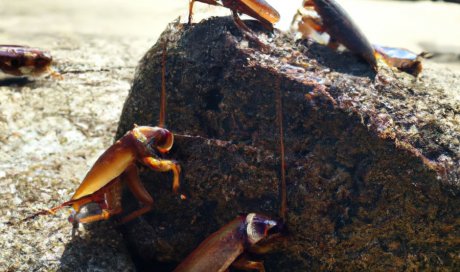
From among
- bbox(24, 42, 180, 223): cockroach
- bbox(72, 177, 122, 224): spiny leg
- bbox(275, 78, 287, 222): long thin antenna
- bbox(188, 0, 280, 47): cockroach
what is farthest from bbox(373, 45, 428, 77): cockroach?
bbox(72, 177, 122, 224): spiny leg

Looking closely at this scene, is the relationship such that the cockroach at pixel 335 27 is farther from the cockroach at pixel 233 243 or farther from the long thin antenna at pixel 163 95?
the cockroach at pixel 233 243

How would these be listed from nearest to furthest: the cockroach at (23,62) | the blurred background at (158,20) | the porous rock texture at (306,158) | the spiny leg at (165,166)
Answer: the porous rock texture at (306,158) → the spiny leg at (165,166) → the cockroach at (23,62) → the blurred background at (158,20)

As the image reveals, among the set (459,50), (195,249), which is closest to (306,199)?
(195,249)

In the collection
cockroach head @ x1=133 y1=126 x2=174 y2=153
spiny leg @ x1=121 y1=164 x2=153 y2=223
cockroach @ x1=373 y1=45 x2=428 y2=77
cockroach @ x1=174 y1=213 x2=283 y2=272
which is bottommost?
cockroach @ x1=174 y1=213 x2=283 y2=272

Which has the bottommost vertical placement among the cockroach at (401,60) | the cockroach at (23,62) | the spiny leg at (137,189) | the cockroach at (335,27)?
the spiny leg at (137,189)

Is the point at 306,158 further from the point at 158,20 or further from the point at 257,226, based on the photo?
the point at 158,20

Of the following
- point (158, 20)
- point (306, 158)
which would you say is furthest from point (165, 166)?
point (158, 20)

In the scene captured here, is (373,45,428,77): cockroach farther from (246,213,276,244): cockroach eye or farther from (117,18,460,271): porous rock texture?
(246,213,276,244): cockroach eye

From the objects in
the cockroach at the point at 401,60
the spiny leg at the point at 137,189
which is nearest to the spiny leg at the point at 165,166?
the spiny leg at the point at 137,189
